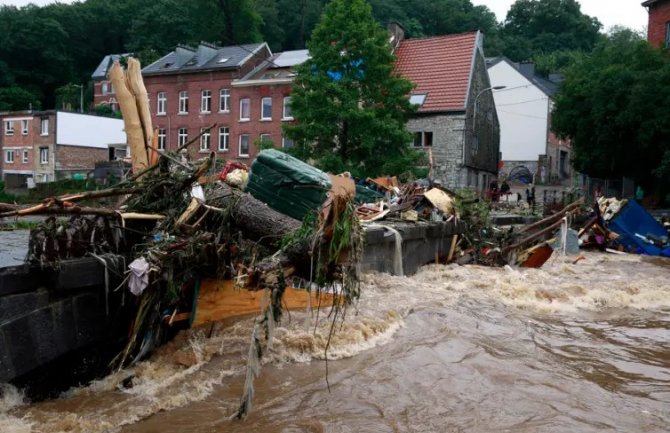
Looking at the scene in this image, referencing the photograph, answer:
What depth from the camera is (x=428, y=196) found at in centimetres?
1468

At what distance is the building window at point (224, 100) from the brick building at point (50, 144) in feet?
44.3

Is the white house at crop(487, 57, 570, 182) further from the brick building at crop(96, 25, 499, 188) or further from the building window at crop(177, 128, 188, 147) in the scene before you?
the building window at crop(177, 128, 188, 147)

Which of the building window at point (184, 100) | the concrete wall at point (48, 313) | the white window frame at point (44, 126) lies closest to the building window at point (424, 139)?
the building window at point (184, 100)

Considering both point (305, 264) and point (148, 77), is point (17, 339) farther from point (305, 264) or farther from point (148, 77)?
point (148, 77)

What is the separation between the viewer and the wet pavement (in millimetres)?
6145

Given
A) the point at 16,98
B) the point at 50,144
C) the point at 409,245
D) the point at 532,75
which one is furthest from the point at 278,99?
the point at 16,98

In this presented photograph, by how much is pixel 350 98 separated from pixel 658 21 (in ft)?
71.3

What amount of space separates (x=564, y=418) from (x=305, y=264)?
2.58 meters

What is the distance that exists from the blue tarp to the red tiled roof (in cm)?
1429

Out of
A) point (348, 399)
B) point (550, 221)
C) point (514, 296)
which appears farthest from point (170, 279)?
point (550, 221)

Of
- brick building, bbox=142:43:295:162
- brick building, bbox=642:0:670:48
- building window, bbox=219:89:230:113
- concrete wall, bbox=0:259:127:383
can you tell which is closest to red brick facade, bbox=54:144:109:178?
brick building, bbox=142:43:295:162

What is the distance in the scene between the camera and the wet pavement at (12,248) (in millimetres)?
6145

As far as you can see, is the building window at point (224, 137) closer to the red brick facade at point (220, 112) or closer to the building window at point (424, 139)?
the red brick facade at point (220, 112)

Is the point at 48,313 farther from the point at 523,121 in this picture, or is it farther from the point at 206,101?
the point at 523,121
